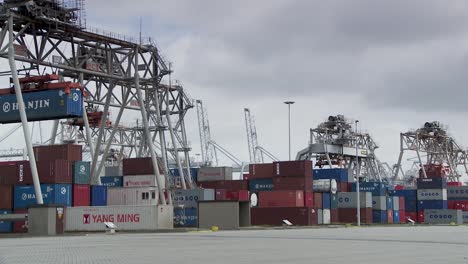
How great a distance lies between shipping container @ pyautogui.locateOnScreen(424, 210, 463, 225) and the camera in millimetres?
100500

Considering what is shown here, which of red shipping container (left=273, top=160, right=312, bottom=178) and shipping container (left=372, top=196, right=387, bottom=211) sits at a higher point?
red shipping container (left=273, top=160, right=312, bottom=178)

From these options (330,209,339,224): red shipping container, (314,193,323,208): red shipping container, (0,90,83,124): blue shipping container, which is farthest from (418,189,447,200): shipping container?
(0,90,83,124): blue shipping container

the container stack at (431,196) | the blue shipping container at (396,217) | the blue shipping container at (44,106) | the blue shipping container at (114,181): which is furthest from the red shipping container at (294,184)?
the blue shipping container at (44,106)

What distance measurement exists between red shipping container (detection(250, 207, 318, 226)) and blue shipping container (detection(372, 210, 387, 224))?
61.6ft

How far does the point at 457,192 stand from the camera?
127562 mm

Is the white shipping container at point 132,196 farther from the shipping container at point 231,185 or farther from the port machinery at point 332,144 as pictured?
the port machinery at point 332,144

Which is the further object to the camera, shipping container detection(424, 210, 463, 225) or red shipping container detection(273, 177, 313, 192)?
shipping container detection(424, 210, 463, 225)

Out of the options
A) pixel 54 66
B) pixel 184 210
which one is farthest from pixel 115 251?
pixel 184 210

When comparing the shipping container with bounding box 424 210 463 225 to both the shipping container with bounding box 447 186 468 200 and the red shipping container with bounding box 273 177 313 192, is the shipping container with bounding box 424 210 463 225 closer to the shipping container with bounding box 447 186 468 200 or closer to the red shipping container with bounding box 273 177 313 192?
the shipping container with bounding box 447 186 468 200

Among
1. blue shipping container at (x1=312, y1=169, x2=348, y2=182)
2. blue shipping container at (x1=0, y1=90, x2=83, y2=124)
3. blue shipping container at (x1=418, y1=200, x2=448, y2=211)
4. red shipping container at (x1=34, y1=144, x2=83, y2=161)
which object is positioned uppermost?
Result: blue shipping container at (x1=0, y1=90, x2=83, y2=124)

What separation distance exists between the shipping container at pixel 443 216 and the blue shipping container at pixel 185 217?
42.4 m

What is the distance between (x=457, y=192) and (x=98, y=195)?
81.2m

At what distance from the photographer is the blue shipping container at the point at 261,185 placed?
90.4 meters

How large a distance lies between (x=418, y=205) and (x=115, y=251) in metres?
93.1
